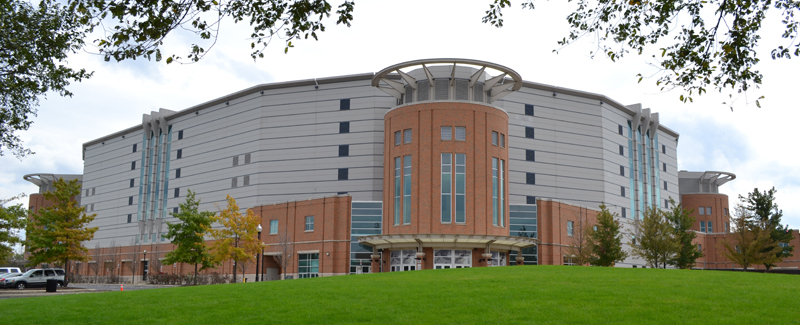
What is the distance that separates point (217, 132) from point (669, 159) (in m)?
56.6

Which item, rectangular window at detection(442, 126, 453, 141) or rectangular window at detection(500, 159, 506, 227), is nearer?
rectangular window at detection(442, 126, 453, 141)

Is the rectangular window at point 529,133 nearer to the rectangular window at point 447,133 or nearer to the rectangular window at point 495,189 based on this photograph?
the rectangular window at point 495,189

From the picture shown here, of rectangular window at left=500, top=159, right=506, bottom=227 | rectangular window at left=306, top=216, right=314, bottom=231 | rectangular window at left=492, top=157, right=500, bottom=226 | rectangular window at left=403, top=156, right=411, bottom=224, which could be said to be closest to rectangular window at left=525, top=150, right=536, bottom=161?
rectangular window at left=500, top=159, right=506, bottom=227

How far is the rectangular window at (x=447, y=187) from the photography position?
4803 centimetres

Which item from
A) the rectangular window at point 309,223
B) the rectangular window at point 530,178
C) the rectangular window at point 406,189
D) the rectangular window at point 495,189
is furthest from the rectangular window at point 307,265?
the rectangular window at point 530,178

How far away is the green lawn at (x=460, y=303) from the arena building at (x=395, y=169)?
2624cm

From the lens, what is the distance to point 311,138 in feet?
214

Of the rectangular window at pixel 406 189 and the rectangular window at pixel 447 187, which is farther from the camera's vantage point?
the rectangular window at pixel 406 189

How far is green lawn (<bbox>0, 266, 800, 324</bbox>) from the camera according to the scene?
14000 millimetres

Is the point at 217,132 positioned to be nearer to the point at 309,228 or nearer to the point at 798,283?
the point at 309,228

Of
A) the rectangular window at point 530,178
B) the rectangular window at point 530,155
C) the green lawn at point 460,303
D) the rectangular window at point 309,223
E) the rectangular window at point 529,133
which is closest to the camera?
the green lawn at point 460,303

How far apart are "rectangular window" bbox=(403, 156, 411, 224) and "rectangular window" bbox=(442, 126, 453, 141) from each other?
321cm

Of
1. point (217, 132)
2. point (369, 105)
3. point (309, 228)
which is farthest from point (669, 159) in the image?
point (217, 132)

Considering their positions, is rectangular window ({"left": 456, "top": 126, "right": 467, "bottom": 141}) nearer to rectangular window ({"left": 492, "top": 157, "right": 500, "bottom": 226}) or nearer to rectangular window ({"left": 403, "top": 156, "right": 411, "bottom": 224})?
rectangular window ({"left": 492, "top": 157, "right": 500, "bottom": 226})
